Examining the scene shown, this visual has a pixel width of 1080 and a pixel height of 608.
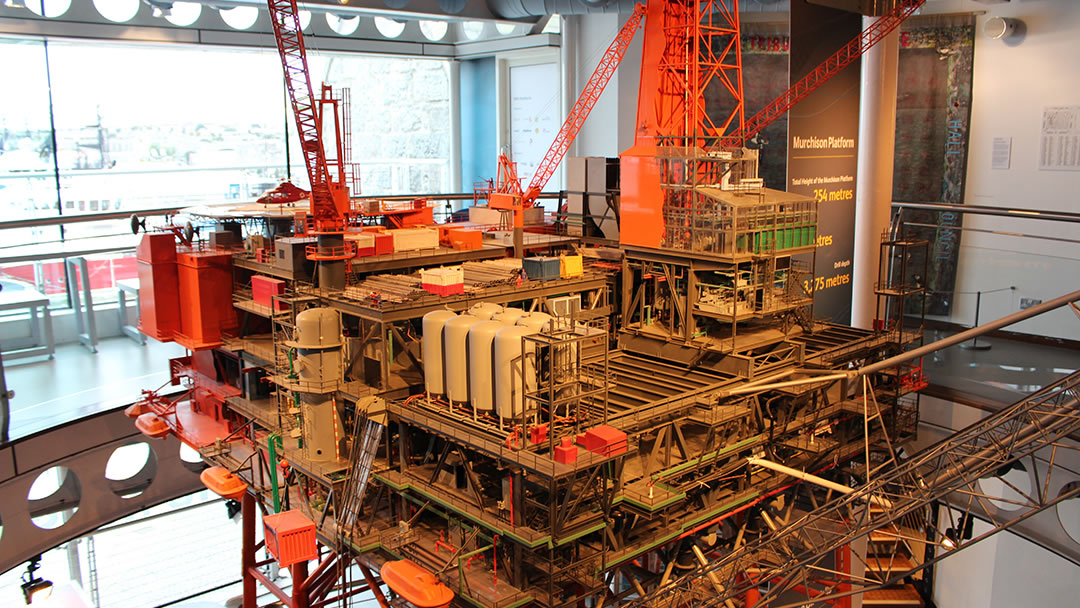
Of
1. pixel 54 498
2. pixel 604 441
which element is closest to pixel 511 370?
pixel 604 441

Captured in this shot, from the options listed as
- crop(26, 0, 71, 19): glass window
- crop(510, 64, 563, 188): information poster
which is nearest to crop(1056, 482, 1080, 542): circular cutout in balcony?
crop(510, 64, 563, 188): information poster

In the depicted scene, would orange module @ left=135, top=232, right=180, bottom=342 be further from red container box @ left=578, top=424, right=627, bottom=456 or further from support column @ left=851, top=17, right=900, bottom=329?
support column @ left=851, top=17, right=900, bottom=329

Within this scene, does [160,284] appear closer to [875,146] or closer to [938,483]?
[938,483]

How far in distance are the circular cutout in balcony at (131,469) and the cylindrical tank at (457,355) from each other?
66.0 ft

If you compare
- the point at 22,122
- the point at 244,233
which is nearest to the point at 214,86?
the point at 22,122

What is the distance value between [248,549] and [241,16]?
76.1 ft

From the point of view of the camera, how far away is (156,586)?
31328 millimetres

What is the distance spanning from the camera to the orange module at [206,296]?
86.8 ft

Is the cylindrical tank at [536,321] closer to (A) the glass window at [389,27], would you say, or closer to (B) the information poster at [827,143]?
(B) the information poster at [827,143]

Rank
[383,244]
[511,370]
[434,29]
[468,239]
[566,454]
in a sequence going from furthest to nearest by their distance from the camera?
[434,29] → [468,239] → [383,244] → [511,370] → [566,454]

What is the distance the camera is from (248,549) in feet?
83.9

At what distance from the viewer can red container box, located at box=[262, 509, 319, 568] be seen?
19141mm

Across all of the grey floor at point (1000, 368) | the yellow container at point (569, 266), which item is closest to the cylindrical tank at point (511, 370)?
the yellow container at point (569, 266)

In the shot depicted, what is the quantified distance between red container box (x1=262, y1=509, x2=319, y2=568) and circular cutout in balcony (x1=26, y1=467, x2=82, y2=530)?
1528 cm
